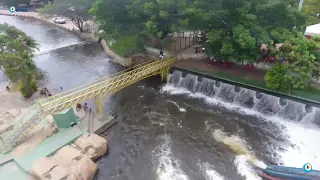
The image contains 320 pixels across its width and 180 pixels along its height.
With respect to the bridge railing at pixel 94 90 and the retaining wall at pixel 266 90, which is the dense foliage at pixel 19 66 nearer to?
the bridge railing at pixel 94 90

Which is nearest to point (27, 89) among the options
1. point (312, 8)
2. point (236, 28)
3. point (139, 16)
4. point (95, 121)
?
point (95, 121)

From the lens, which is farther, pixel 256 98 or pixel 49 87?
pixel 49 87

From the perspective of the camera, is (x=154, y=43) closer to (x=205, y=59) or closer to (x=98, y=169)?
(x=205, y=59)

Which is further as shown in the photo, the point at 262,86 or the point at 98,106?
the point at 262,86

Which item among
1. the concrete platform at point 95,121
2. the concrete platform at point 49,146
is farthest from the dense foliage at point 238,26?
the concrete platform at point 49,146

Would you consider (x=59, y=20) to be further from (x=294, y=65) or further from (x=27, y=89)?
(x=294, y=65)

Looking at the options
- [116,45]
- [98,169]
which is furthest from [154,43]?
[98,169]

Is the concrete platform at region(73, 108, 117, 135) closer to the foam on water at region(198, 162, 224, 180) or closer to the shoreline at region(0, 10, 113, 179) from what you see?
the shoreline at region(0, 10, 113, 179)
